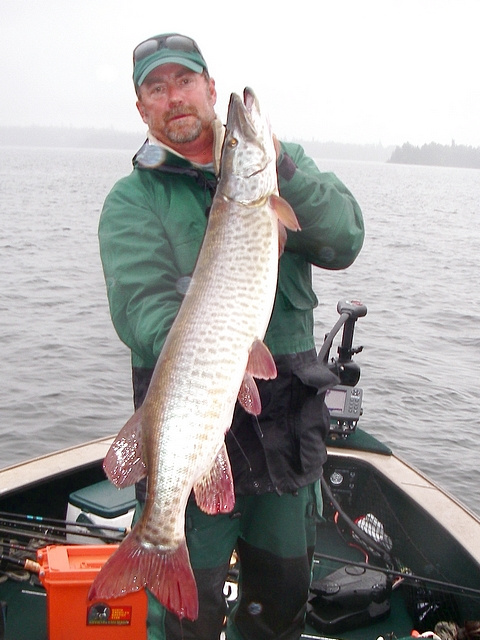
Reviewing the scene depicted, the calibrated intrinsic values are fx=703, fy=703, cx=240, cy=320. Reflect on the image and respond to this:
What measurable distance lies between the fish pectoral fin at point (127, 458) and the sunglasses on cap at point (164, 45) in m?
1.61

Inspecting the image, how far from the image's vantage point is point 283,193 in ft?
9.02

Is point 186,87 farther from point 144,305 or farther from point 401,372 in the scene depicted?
point 401,372

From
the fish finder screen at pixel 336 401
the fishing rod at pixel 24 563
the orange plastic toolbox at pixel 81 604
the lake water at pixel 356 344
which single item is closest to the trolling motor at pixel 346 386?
the fish finder screen at pixel 336 401

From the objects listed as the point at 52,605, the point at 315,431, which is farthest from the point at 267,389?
the point at 52,605

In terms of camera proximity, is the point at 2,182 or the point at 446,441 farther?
the point at 2,182

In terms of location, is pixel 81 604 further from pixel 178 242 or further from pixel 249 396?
pixel 178 242

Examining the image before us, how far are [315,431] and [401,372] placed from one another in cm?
982

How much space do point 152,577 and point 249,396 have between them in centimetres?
71

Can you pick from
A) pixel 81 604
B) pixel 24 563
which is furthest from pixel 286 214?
pixel 24 563

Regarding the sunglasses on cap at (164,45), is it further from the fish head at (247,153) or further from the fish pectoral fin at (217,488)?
the fish pectoral fin at (217,488)

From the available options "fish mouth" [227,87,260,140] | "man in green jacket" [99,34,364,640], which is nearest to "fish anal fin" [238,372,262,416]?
"man in green jacket" [99,34,364,640]

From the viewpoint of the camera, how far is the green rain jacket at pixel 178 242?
109 inches

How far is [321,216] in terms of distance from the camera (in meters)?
2.78

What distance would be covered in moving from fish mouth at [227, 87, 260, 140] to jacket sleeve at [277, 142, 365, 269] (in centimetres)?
23
